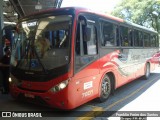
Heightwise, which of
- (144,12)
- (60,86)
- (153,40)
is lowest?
(60,86)

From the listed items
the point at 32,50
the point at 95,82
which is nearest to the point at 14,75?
the point at 32,50

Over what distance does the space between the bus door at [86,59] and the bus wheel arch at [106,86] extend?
49 centimetres

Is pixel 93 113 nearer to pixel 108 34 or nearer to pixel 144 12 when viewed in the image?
pixel 108 34

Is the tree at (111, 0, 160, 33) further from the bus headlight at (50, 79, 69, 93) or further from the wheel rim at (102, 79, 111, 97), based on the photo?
the bus headlight at (50, 79, 69, 93)

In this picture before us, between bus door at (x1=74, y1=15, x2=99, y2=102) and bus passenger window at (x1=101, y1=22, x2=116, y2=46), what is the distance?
0.56 m

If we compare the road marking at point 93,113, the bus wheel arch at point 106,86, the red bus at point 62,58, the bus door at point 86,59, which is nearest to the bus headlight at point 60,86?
the red bus at point 62,58

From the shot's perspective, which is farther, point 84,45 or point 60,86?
point 84,45

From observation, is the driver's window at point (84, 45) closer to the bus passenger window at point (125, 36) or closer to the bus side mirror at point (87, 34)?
the bus side mirror at point (87, 34)

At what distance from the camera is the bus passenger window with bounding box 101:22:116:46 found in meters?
7.51

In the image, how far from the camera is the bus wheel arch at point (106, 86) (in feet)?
24.0

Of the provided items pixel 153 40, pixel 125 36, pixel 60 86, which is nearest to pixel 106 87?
pixel 60 86

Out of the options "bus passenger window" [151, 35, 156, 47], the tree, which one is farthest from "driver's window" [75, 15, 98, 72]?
the tree

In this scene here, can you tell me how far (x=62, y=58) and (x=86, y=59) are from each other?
820 mm

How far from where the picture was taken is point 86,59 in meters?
6.42
